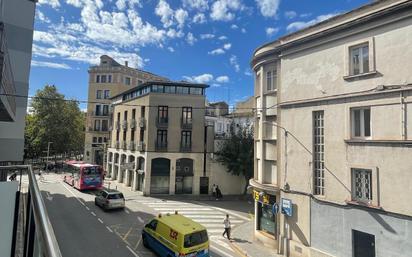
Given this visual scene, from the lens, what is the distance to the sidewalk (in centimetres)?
1693

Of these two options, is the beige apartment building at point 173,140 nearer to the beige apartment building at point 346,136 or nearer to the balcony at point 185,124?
the balcony at point 185,124

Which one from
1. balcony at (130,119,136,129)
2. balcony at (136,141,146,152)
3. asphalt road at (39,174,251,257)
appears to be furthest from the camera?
balcony at (130,119,136,129)

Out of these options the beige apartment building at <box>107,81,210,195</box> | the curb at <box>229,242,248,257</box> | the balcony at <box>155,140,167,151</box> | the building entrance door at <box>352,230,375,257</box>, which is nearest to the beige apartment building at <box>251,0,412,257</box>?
the building entrance door at <box>352,230,375,257</box>

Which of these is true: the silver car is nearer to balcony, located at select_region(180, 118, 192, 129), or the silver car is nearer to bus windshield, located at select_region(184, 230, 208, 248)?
balcony, located at select_region(180, 118, 192, 129)

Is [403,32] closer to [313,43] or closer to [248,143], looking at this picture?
[313,43]

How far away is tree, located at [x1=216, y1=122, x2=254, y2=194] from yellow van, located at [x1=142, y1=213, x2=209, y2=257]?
1622cm

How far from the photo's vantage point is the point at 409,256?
11.6 metres

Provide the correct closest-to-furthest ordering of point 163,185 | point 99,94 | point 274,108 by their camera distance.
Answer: point 274,108
point 163,185
point 99,94

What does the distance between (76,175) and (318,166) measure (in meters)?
28.8

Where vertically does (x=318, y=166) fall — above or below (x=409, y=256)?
above

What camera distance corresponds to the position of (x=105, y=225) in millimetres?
20734

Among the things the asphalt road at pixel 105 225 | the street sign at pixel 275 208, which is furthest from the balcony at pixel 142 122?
the street sign at pixel 275 208

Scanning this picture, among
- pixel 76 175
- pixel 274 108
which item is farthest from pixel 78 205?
pixel 274 108

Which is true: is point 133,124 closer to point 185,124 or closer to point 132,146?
point 132,146
